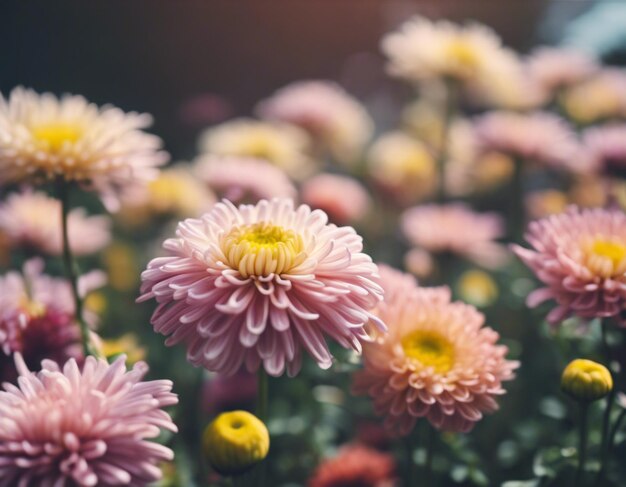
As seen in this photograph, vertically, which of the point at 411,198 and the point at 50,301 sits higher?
the point at 411,198

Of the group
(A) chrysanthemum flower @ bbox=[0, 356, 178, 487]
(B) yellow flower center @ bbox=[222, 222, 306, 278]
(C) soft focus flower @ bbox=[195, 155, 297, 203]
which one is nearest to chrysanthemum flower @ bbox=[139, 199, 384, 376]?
(B) yellow flower center @ bbox=[222, 222, 306, 278]

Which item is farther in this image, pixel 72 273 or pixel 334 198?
pixel 334 198

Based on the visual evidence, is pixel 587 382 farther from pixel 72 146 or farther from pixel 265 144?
pixel 265 144

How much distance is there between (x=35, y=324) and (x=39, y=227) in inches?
20.2

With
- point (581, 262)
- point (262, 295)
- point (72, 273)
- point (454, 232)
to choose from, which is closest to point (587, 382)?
point (581, 262)

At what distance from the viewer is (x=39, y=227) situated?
1.60 meters

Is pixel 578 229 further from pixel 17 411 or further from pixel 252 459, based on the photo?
pixel 17 411

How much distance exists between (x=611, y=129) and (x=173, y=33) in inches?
129

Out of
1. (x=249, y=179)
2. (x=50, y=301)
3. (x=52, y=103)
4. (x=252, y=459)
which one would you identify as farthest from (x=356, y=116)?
(x=252, y=459)

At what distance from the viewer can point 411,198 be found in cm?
234

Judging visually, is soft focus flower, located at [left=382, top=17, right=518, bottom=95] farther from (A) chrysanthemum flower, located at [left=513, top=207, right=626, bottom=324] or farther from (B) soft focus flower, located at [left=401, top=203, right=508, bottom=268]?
(A) chrysanthemum flower, located at [left=513, top=207, right=626, bottom=324]

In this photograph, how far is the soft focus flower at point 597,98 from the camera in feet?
7.56

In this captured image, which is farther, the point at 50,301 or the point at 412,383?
the point at 50,301

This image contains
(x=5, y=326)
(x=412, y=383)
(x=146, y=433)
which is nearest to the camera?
(x=146, y=433)
